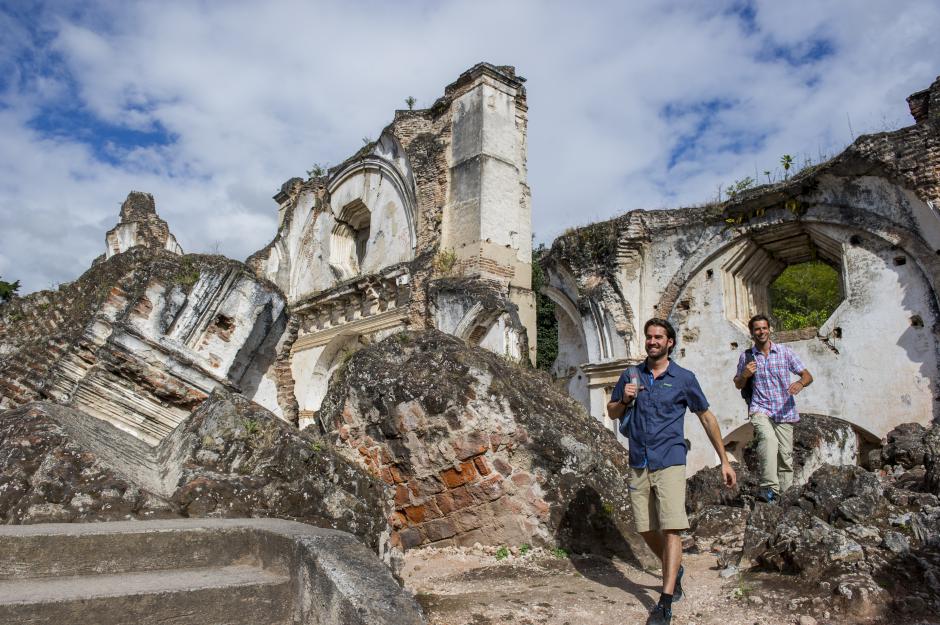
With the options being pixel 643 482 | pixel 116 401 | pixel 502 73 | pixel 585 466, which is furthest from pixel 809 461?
pixel 502 73

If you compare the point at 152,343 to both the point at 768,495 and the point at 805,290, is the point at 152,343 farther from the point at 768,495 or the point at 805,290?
the point at 805,290

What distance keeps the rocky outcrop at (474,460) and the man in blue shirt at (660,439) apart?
0.90 metres

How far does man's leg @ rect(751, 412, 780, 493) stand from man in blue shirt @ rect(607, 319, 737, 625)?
160 cm

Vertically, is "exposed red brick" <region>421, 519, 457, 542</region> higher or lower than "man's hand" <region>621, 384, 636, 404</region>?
lower

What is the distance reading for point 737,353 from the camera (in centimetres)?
1130

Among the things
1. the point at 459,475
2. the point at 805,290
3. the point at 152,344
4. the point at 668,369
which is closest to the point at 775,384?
the point at 668,369

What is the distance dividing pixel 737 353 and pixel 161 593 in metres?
10.4

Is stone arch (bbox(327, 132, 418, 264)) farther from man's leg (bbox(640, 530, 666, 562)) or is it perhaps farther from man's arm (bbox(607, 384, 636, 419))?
man's leg (bbox(640, 530, 666, 562))

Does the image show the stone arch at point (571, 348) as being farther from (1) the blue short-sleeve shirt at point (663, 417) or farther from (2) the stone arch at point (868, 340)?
(1) the blue short-sleeve shirt at point (663, 417)

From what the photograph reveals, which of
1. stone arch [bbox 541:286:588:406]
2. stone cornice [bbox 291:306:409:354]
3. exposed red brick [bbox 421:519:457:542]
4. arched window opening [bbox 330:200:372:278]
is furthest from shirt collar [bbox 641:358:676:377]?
arched window opening [bbox 330:200:372:278]

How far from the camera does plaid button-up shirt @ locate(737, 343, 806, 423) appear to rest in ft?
17.3

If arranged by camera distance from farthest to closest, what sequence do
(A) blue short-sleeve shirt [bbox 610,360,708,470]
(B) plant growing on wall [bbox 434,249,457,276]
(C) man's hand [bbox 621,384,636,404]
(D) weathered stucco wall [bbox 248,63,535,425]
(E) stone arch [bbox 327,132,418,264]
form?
(E) stone arch [bbox 327,132,418,264] < (B) plant growing on wall [bbox 434,249,457,276] < (D) weathered stucco wall [bbox 248,63,535,425] < (C) man's hand [bbox 621,384,636,404] < (A) blue short-sleeve shirt [bbox 610,360,708,470]

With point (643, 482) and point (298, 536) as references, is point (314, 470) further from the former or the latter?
point (643, 482)

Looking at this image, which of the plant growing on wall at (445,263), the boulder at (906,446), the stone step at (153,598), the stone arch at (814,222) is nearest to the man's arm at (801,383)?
the boulder at (906,446)
